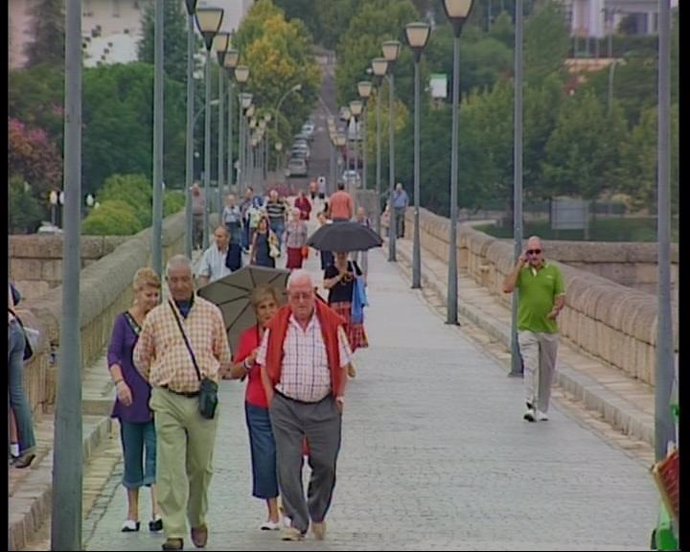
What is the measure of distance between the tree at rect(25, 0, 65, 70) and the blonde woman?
87775 mm

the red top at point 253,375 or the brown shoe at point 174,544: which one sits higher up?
the red top at point 253,375

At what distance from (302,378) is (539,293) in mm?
6883

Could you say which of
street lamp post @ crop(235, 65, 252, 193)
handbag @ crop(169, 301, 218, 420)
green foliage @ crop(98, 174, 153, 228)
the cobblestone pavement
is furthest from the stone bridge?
street lamp post @ crop(235, 65, 252, 193)

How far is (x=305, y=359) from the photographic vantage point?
11961mm

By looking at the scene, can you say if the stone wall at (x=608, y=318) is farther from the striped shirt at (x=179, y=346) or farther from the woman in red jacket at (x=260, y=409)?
the striped shirt at (x=179, y=346)

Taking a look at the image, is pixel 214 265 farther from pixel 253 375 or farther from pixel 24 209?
pixel 24 209

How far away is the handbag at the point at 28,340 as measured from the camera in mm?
14359

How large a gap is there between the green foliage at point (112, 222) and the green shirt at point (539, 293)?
3368 cm

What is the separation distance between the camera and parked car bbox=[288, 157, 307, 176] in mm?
157875

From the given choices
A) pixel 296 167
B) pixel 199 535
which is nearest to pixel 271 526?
pixel 199 535

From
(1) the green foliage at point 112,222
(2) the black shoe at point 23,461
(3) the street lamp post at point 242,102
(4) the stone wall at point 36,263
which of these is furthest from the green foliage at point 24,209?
(2) the black shoe at point 23,461

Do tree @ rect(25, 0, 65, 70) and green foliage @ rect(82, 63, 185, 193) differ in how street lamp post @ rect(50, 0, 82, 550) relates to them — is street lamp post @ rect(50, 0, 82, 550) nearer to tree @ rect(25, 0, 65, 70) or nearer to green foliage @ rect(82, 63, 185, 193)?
green foliage @ rect(82, 63, 185, 193)
